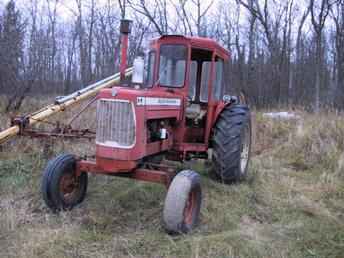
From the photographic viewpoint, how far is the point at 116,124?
416cm

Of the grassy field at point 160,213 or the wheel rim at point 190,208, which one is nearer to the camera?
the grassy field at point 160,213

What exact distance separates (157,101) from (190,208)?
1.27 m

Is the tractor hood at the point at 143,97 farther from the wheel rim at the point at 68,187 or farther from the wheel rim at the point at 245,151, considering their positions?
the wheel rim at the point at 245,151

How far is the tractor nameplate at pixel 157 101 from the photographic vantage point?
4.17m

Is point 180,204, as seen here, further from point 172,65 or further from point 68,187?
point 172,65

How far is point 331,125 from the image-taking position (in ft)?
29.9

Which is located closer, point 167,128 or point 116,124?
point 116,124

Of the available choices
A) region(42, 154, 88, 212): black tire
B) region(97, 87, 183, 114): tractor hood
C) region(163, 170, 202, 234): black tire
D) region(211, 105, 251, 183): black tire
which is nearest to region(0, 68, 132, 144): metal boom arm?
region(42, 154, 88, 212): black tire

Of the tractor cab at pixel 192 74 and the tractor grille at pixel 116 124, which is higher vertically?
the tractor cab at pixel 192 74

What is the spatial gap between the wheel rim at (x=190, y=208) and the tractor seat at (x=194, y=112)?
141cm

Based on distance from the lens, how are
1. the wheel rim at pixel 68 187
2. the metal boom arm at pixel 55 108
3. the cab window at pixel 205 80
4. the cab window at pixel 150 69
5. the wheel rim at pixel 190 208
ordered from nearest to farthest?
1. the wheel rim at pixel 190 208
2. the wheel rim at pixel 68 187
3. the cab window at pixel 150 69
4. the metal boom arm at pixel 55 108
5. the cab window at pixel 205 80

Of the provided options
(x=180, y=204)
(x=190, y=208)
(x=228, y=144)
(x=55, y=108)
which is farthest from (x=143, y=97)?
(x=55, y=108)

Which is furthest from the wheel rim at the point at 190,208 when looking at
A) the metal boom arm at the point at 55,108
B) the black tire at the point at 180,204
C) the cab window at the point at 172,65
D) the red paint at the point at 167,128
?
the metal boom arm at the point at 55,108

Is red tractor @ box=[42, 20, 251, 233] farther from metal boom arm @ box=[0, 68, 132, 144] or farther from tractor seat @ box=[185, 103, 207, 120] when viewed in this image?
metal boom arm @ box=[0, 68, 132, 144]
